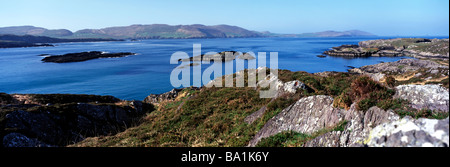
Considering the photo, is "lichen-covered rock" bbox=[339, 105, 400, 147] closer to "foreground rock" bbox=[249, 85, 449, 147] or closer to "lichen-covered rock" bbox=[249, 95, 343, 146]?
"foreground rock" bbox=[249, 85, 449, 147]

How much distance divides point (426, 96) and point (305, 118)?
4255 millimetres

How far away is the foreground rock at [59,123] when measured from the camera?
12.7 metres

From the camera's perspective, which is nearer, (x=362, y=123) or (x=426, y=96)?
(x=426, y=96)

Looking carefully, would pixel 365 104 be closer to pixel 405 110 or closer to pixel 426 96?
pixel 405 110

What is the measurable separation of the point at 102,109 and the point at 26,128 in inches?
223

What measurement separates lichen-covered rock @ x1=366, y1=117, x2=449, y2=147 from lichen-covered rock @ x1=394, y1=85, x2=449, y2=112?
2085 millimetres

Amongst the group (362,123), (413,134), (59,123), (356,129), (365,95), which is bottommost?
(59,123)

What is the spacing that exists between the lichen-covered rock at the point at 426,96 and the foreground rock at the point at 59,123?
17598 mm

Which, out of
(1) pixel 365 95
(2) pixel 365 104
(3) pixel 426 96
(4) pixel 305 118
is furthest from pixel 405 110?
(4) pixel 305 118

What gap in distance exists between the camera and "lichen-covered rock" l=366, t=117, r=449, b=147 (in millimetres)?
4504

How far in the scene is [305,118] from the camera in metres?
9.99

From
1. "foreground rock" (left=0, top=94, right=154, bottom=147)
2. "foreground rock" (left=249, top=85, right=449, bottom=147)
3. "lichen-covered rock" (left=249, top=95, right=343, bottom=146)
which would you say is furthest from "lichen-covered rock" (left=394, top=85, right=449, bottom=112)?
"foreground rock" (left=0, top=94, right=154, bottom=147)

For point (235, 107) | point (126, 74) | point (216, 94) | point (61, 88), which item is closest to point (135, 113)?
point (216, 94)
